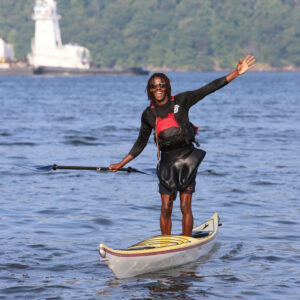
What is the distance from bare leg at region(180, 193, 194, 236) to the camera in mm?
9312

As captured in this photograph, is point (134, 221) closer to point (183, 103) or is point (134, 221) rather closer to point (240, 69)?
point (183, 103)

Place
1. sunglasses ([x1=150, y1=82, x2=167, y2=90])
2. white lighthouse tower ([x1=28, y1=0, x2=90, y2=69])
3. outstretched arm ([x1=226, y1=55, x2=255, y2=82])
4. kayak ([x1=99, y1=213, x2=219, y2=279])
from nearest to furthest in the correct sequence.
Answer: kayak ([x1=99, y1=213, x2=219, y2=279]) < sunglasses ([x1=150, y1=82, x2=167, y2=90]) < outstretched arm ([x1=226, y1=55, x2=255, y2=82]) < white lighthouse tower ([x1=28, y1=0, x2=90, y2=69])

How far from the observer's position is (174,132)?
29.5 ft

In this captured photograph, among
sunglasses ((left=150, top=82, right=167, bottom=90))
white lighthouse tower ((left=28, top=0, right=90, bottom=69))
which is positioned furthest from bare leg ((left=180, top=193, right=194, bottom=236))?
white lighthouse tower ((left=28, top=0, right=90, bottom=69))

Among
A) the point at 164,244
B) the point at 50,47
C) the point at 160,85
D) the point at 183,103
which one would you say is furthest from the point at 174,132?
the point at 50,47

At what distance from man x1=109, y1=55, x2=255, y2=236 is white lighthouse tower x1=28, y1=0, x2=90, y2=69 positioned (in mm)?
163008

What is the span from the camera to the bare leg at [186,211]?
30.6 ft

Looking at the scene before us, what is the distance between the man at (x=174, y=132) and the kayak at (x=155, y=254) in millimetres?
351

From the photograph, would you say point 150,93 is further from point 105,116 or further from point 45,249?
point 105,116

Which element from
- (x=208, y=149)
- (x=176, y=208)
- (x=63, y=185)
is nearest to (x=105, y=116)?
(x=208, y=149)

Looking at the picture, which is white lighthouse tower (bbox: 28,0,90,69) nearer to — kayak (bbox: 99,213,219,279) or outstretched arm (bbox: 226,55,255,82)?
kayak (bbox: 99,213,219,279)

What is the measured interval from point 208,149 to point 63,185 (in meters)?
8.53

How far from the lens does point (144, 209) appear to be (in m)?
13.2

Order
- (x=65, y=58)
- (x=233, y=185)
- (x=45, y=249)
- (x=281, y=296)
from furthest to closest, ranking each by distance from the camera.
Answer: (x=65, y=58), (x=233, y=185), (x=45, y=249), (x=281, y=296)
